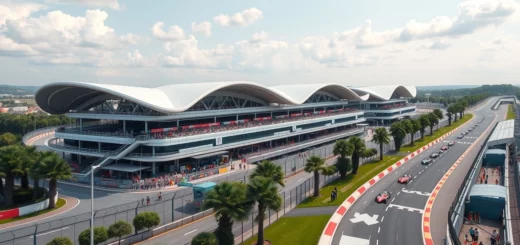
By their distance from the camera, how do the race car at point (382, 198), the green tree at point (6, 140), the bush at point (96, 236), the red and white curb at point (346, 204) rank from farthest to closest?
the green tree at point (6, 140), the race car at point (382, 198), the red and white curb at point (346, 204), the bush at point (96, 236)

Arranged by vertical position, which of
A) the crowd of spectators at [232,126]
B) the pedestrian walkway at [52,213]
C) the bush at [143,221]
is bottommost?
the pedestrian walkway at [52,213]

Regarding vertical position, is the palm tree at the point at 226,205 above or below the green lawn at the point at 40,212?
above

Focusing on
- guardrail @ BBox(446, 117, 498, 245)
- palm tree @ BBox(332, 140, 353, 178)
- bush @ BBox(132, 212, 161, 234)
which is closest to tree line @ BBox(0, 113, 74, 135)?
palm tree @ BBox(332, 140, 353, 178)

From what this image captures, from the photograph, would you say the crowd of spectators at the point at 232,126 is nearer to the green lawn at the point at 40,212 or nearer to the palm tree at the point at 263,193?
the green lawn at the point at 40,212

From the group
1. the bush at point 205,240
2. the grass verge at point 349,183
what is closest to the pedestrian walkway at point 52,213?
the bush at point 205,240

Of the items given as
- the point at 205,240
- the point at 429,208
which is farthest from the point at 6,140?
the point at 429,208

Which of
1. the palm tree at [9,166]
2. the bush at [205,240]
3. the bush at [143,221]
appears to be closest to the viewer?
the bush at [205,240]

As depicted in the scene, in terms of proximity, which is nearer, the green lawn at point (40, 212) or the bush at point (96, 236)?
the bush at point (96, 236)
